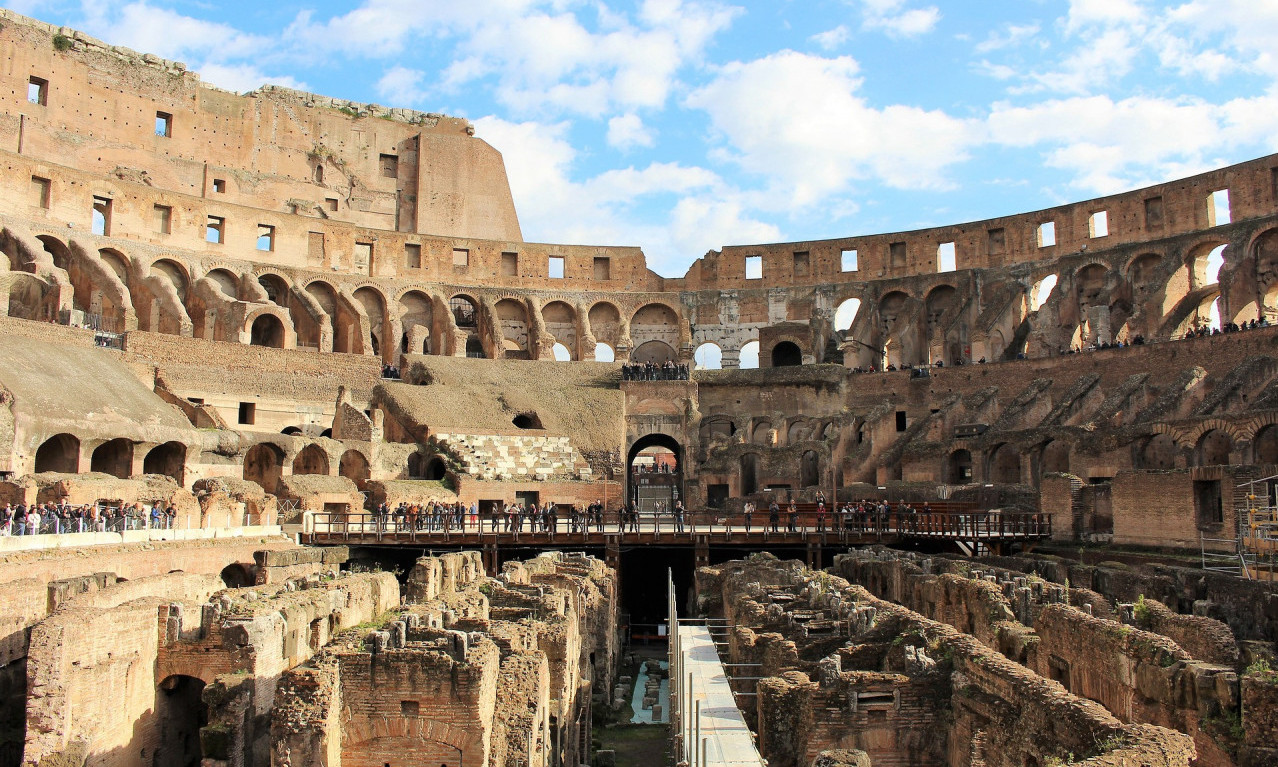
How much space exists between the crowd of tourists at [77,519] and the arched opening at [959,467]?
2533cm

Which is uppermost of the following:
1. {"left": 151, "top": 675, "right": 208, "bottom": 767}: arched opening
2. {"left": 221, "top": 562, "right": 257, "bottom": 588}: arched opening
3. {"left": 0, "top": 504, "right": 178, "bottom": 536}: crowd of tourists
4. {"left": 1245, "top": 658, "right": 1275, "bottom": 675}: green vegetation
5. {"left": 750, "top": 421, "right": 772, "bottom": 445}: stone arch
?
{"left": 750, "top": 421, "right": 772, "bottom": 445}: stone arch

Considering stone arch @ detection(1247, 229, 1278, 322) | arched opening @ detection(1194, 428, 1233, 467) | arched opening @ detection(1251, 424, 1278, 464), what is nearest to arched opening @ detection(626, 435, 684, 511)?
arched opening @ detection(1194, 428, 1233, 467)

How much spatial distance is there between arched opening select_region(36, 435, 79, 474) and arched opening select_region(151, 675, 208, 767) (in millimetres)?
18062

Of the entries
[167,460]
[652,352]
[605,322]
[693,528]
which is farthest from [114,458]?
[652,352]

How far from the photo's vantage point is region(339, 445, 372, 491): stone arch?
35.1m

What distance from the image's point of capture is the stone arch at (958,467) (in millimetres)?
37094

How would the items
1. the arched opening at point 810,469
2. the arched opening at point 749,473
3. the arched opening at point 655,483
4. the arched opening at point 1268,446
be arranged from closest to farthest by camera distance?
the arched opening at point 1268,446
the arched opening at point 655,483
the arched opening at point 749,473
the arched opening at point 810,469

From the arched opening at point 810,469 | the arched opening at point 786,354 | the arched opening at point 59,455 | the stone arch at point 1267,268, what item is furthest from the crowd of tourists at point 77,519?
the stone arch at point 1267,268

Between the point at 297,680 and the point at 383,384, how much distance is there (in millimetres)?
34051

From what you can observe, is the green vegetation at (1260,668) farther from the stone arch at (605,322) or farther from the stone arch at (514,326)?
the stone arch at (605,322)

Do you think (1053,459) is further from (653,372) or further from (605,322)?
(605,322)

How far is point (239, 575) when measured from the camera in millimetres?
23422

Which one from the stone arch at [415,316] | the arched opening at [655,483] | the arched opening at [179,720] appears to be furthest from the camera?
the stone arch at [415,316]

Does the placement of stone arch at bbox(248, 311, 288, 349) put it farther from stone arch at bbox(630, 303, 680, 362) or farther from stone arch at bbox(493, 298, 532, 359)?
stone arch at bbox(630, 303, 680, 362)
